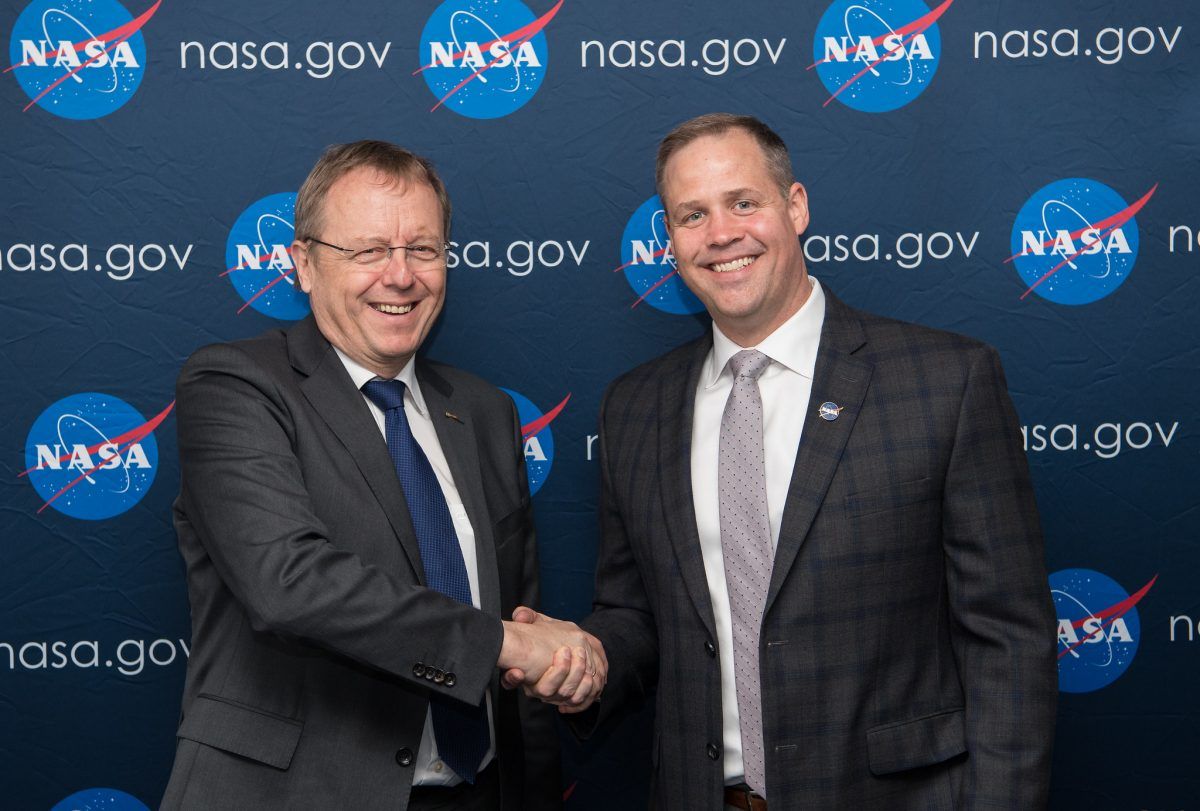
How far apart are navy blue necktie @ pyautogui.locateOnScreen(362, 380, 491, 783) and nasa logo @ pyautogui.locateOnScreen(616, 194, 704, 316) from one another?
832mm

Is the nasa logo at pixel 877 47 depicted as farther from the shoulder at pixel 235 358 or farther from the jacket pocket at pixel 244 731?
the jacket pocket at pixel 244 731

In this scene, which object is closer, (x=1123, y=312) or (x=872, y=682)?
(x=872, y=682)

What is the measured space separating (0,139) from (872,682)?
2484 millimetres

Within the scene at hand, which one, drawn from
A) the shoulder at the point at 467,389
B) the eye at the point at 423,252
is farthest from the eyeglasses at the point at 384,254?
the shoulder at the point at 467,389

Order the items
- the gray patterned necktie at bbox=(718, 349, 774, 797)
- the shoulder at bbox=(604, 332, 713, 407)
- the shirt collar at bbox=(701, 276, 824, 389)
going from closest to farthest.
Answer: the gray patterned necktie at bbox=(718, 349, 774, 797) < the shirt collar at bbox=(701, 276, 824, 389) < the shoulder at bbox=(604, 332, 713, 407)

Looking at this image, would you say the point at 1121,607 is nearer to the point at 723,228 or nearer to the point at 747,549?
the point at 747,549

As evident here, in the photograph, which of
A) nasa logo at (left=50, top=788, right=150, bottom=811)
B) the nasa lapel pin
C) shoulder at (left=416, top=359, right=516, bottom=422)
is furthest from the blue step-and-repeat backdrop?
the nasa lapel pin

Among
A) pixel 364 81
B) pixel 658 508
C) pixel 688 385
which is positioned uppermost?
pixel 364 81

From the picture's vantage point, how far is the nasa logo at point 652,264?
2.64 m

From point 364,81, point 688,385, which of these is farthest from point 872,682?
point 364,81

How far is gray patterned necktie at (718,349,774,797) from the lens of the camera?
192 centimetres

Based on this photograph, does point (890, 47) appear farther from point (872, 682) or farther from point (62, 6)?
point (62, 6)

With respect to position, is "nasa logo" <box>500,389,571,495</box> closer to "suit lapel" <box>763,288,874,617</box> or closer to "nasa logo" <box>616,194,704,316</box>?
"nasa logo" <box>616,194,704,316</box>

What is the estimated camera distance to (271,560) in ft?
5.82
